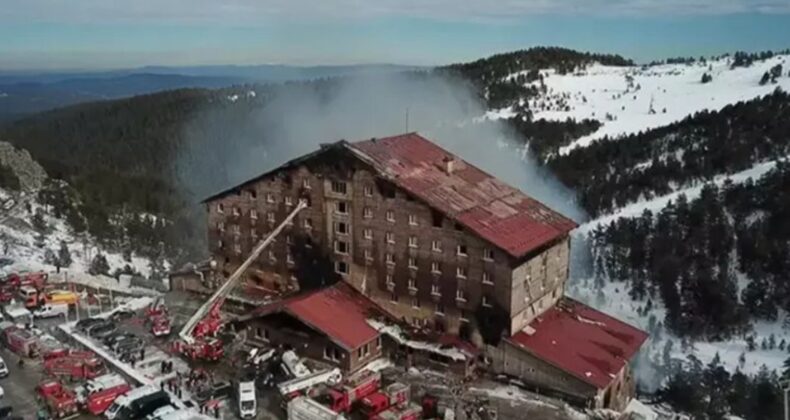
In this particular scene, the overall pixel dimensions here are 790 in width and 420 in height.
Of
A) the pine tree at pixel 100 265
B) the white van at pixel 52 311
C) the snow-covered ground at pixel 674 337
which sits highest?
the white van at pixel 52 311

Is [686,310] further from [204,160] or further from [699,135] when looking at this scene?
[204,160]

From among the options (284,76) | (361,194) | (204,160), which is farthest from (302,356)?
(284,76)

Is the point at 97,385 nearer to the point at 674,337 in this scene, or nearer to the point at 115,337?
the point at 115,337

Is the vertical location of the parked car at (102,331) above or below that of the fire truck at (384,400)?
above

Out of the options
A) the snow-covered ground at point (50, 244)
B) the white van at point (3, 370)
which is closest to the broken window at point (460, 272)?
the white van at point (3, 370)

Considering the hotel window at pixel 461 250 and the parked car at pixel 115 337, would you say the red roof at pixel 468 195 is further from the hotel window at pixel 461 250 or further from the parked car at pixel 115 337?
the parked car at pixel 115 337

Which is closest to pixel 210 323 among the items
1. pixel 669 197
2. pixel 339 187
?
pixel 339 187
